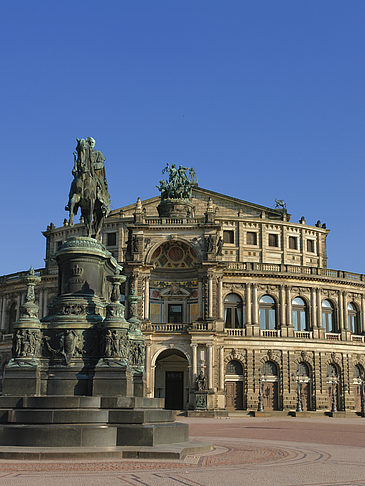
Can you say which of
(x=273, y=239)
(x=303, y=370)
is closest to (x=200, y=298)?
(x=303, y=370)

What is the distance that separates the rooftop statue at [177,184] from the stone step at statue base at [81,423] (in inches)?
2188

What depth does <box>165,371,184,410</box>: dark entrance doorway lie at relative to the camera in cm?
6444

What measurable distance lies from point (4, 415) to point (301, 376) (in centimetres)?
5207

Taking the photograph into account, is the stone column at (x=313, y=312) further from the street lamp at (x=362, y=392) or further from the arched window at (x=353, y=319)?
the street lamp at (x=362, y=392)

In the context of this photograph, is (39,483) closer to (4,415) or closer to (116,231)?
(4,415)

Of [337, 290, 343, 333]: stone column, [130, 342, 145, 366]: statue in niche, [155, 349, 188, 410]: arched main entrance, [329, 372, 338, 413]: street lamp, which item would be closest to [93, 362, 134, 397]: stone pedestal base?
[130, 342, 145, 366]: statue in niche

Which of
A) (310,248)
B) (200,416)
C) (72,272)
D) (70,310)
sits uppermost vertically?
(310,248)

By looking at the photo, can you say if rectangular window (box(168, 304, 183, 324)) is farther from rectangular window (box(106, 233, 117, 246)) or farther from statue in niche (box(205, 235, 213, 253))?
rectangular window (box(106, 233, 117, 246))

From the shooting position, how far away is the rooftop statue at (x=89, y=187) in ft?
71.3

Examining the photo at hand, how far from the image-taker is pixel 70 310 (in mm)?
19359

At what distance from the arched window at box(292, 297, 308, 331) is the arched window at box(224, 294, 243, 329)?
582 centimetres

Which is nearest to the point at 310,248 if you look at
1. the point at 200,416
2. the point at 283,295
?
the point at 283,295

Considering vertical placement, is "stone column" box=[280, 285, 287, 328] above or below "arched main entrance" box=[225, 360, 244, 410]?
above

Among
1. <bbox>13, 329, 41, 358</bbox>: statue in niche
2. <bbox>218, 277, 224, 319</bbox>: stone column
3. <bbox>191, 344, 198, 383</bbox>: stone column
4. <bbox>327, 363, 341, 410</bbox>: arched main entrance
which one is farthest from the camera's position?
<bbox>327, 363, 341, 410</bbox>: arched main entrance
